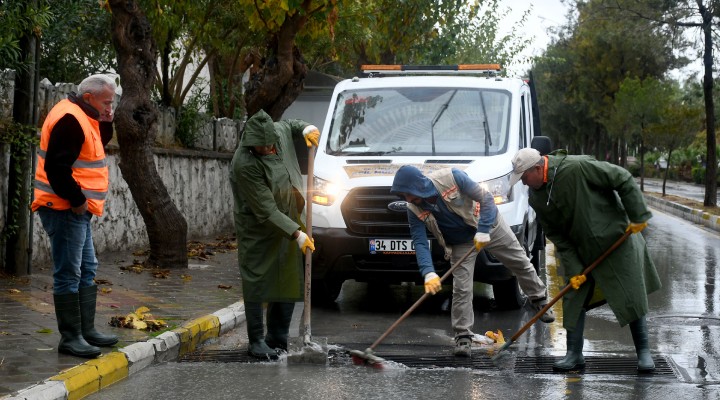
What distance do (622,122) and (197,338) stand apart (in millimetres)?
38230

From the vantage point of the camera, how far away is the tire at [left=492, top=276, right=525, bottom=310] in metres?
10.1

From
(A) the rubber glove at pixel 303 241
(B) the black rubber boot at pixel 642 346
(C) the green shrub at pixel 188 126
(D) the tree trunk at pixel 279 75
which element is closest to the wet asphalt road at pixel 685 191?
(C) the green shrub at pixel 188 126

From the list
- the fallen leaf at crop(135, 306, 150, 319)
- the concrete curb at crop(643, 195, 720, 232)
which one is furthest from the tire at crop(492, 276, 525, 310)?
the concrete curb at crop(643, 195, 720, 232)

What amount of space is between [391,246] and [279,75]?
17.7 feet

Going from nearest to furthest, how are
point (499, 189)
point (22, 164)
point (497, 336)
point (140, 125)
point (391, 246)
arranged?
point (497, 336) → point (391, 246) → point (499, 189) → point (22, 164) → point (140, 125)

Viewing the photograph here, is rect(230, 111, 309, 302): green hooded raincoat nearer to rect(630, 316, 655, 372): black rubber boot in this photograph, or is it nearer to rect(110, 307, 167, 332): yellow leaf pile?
rect(110, 307, 167, 332): yellow leaf pile

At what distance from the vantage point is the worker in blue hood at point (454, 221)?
7.75 meters

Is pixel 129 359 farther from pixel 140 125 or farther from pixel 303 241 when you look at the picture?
pixel 140 125

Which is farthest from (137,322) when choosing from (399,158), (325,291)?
(399,158)

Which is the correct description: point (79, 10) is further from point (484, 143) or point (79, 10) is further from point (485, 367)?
point (485, 367)

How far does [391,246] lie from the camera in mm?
9617

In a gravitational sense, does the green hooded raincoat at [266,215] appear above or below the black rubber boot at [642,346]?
above

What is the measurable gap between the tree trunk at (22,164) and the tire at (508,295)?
4693 mm

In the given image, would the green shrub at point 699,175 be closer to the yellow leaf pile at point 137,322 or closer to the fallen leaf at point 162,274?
the fallen leaf at point 162,274
